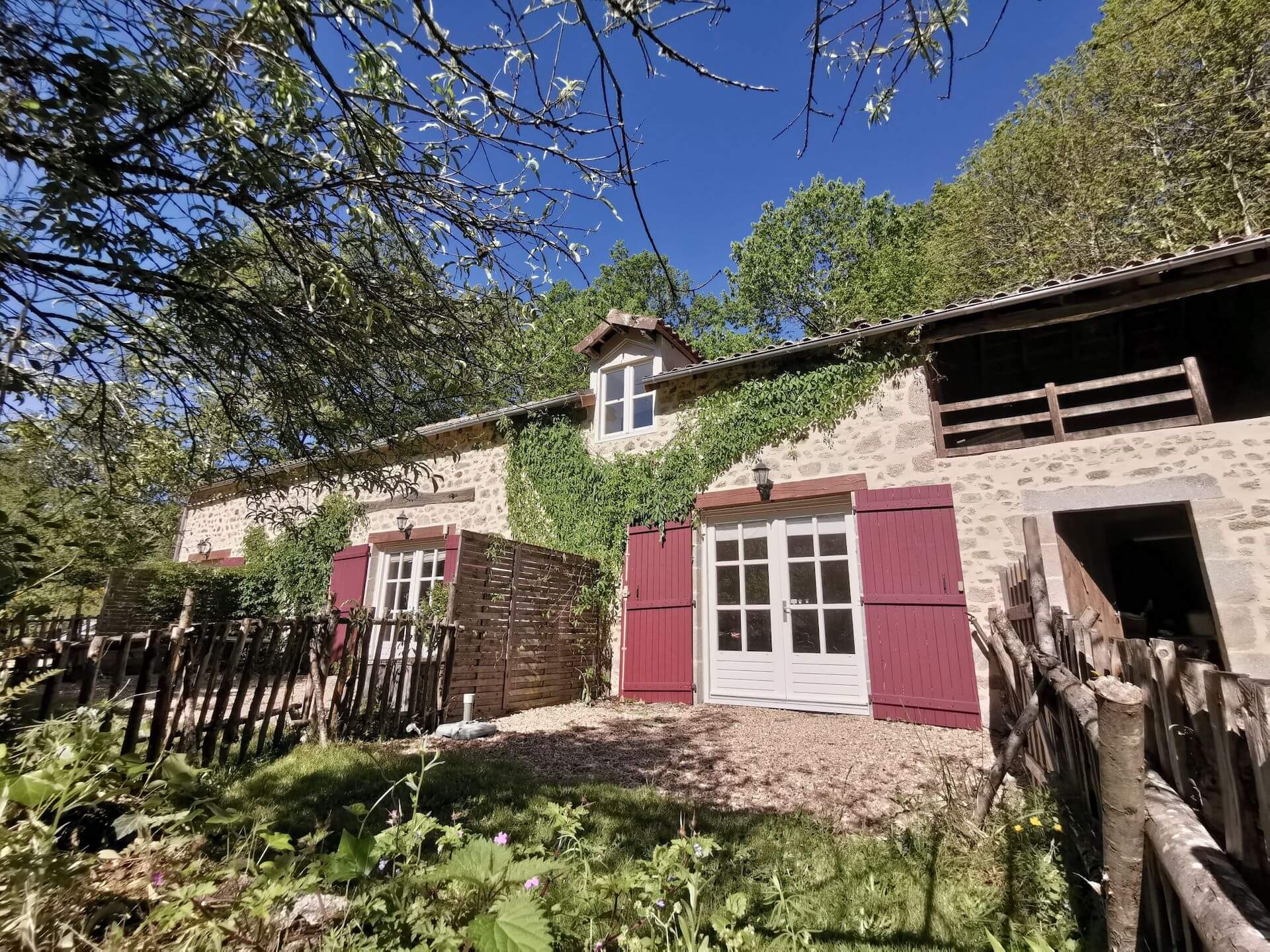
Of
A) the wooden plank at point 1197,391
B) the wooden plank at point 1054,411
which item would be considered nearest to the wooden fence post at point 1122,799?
the wooden plank at point 1054,411

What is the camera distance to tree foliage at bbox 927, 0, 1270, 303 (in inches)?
403

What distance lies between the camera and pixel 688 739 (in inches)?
204

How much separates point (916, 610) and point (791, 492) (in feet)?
5.95

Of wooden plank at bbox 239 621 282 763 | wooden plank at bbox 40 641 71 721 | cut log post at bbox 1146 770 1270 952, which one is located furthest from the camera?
wooden plank at bbox 239 621 282 763

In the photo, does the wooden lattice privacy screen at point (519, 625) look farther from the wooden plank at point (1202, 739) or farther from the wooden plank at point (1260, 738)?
the wooden plank at point (1260, 738)

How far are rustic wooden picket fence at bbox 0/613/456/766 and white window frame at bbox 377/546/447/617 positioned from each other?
3.47m

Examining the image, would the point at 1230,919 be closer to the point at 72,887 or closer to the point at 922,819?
the point at 922,819

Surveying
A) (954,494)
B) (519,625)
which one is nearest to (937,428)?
(954,494)

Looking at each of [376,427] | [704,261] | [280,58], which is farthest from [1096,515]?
[280,58]

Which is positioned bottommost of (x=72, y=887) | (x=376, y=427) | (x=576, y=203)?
(x=72, y=887)

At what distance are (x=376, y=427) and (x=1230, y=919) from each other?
13.4 feet

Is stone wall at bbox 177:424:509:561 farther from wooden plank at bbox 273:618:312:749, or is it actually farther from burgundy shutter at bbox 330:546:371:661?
wooden plank at bbox 273:618:312:749

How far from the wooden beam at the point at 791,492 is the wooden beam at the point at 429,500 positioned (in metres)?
4.09

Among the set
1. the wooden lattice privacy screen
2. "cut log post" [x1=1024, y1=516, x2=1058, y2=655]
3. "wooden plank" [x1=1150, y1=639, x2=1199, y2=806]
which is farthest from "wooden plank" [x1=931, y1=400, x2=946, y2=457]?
"wooden plank" [x1=1150, y1=639, x2=1199, y2=806]
